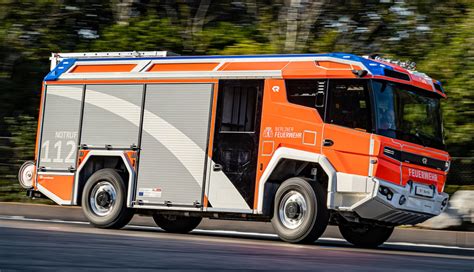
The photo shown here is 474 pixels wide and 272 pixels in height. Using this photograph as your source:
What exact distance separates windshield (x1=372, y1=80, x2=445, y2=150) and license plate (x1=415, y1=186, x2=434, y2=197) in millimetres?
687

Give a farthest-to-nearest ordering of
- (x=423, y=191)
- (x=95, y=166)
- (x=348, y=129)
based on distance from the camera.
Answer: (x=95, y=166)
(x=423, y=191)
(x=348, y=129)

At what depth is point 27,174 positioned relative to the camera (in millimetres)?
18297

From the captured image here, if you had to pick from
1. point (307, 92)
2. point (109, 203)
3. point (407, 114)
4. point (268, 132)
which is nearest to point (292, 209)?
point (268, 132)

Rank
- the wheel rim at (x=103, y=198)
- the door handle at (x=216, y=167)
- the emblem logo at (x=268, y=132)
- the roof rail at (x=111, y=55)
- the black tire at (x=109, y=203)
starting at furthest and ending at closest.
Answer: the roof rail at (x=111, y=55) → the wheel rim at (x=103, y=198) → the black tire at (x=109, y=203) → the door handle at (x=216, y=167) → the emblem logo at (x=268, y=132)

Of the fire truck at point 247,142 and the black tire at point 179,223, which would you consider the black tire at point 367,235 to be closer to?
the fire truck at point 247,142

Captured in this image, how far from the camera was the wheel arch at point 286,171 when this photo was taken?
14.9m

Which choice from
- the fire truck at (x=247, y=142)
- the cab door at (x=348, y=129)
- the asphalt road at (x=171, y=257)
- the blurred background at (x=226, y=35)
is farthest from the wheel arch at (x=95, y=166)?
the blurred background at (x=226, y=35)

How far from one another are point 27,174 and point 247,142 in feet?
15.9


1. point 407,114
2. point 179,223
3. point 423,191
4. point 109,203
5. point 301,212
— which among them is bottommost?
point 179,223

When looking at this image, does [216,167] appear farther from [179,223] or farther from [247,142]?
[179,223]

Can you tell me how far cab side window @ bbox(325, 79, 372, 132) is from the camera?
14562 millimetres

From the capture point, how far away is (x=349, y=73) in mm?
14781

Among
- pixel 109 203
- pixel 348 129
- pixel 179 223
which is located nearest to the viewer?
pixel 348 129

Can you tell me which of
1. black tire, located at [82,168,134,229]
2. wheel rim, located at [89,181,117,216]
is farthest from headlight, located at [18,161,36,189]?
wheel rim, located at [89,181,117,216]
